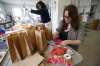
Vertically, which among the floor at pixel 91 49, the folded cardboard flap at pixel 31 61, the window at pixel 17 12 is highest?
the window at pixel 17 12

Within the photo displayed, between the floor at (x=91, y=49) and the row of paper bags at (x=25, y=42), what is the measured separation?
3.43 ft

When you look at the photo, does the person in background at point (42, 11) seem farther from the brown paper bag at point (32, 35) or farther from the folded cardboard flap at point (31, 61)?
the folded cardboard flap at point (31, 61)

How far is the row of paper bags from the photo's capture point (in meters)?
0.93

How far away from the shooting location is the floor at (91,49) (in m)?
2.17

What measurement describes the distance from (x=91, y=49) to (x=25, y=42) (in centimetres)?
203

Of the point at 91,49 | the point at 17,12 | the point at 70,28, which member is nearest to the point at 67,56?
the point at 70,28

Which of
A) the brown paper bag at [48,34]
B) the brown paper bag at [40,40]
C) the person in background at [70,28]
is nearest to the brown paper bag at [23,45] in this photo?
the brown paper bag at [40,40]

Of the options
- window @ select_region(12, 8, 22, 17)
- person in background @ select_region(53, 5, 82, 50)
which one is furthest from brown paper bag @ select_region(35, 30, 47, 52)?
window @ select_region(12, 8, 22, 17)

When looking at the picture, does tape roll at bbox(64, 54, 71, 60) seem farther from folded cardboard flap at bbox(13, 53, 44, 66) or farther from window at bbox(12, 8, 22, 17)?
window at bbox(12, 8, 22, 17)

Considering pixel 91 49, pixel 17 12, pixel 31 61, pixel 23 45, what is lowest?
pixel 91 49

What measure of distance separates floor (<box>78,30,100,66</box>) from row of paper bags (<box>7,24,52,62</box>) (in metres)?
1.05

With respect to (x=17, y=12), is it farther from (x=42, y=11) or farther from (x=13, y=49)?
(x=13, y=49)

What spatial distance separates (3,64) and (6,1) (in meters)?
1.25

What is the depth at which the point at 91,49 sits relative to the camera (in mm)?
2576
